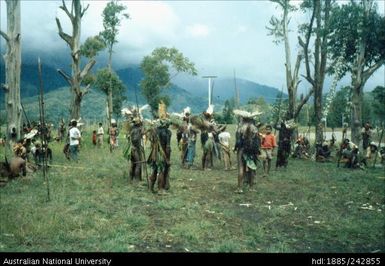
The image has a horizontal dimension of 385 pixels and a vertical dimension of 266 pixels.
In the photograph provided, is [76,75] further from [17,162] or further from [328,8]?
[328,8]

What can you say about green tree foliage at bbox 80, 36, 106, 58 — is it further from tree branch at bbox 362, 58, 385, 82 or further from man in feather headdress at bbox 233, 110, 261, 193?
man in feather headdress at bbox 233, 110, 261, 193

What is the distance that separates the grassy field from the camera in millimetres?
8320

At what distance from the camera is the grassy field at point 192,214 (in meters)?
8.32

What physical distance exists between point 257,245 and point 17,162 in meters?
9.56

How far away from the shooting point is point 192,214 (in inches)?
417

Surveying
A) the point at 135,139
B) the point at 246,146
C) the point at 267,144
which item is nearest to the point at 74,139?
the point at 135,139

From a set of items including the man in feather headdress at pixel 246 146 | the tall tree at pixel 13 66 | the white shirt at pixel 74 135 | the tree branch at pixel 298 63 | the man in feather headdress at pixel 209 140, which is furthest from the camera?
the tree branch at pixel 298 63

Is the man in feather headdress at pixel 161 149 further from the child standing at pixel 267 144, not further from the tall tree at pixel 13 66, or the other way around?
the tall tree at pixel 13 66

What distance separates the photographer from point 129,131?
48.9 ft

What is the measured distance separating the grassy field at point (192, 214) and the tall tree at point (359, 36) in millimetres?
7561

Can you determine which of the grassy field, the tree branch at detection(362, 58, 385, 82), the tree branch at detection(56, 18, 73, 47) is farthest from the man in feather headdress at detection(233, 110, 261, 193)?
the tree branch at detection(56, 18, 73, 47)

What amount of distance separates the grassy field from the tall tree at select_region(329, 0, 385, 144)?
756 centimetres

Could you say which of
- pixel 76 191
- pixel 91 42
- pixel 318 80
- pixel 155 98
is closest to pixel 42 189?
pixel 76 191

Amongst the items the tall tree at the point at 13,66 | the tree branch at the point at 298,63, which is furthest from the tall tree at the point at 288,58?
the tall tree at the point at 13,66
